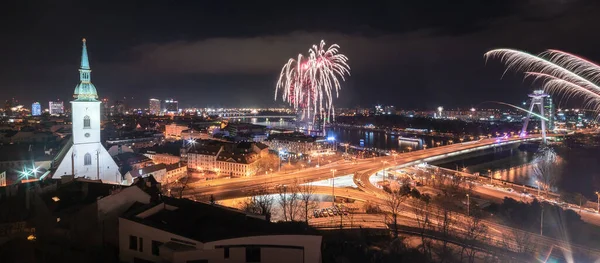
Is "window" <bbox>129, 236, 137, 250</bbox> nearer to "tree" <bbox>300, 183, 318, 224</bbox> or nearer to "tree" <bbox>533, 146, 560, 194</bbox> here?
"tree" <bbox>300, 183, 318, 224</bbox>

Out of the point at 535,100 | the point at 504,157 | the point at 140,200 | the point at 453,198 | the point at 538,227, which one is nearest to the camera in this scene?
the point at 140,200

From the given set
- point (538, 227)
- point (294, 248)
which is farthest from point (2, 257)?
point (538, 227)

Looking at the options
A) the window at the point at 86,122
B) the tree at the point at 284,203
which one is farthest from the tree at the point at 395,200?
the window at the point at 86,122

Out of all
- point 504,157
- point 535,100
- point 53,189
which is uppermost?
point 535,100

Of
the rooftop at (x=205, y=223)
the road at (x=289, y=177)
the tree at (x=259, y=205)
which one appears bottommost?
the road at (x=289, y=177)

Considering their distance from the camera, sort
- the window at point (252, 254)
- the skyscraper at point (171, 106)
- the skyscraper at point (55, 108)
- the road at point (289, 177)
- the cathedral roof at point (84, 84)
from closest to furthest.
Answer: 1. the window at point (252, 254)
2. the cathedral roof at point (84, 84)
3. the road at point (289, 177)
4. the skyscraper at point (55, 108)
5. the skyscraper at point (171, 106)

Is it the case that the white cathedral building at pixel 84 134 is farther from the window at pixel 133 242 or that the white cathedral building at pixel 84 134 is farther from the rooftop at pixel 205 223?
the window at pixel 133 242

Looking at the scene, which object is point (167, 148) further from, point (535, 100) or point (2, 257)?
point (535, 100)
